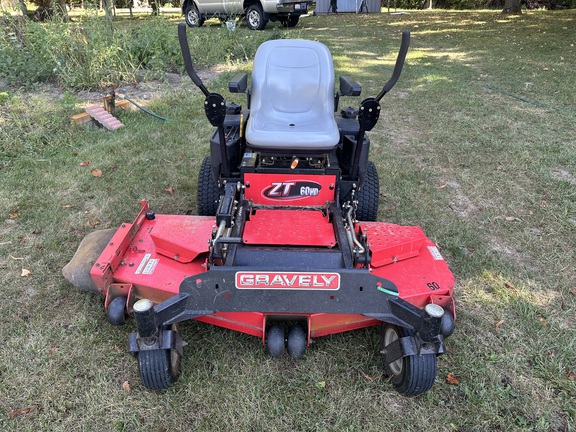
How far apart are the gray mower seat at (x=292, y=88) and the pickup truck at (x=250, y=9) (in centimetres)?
1055

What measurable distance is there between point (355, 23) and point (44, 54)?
12289 mm

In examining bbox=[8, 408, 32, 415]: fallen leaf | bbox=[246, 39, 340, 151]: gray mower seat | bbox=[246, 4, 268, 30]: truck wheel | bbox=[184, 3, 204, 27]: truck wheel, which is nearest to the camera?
bbox=[8, 408, 32, 415]: fallen leaf

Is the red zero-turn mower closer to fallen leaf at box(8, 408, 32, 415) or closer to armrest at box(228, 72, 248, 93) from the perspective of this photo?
armrest at box(228, 72, 248, 93)

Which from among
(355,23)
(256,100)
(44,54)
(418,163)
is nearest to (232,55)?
(44,54)

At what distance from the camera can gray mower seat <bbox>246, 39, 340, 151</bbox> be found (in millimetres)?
3045

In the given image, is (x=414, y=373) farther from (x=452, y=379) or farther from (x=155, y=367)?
(x=155, y=367)

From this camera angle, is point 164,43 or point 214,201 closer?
point 214,201

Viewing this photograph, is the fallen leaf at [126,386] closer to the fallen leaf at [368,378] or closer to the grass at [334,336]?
the grass at [334,336]

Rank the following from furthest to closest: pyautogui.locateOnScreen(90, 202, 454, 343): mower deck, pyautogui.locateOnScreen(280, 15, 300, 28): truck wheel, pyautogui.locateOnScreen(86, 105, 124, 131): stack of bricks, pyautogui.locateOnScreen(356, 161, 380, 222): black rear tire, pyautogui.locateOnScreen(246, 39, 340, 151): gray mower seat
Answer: pyautogui.locateOnScreen(280, 15, 300, 28): truck wheel → pyautogui.locateOnScreen(86, 105, 124, 131): stack of bricks → pyautogui.locateOnScreen(356, 161, 380, 222): black rear tire → pyautogui.locateOnScreen(246, 39, 340, 151): gray mower seat → pyautogui.locateOnScreen(90, 202, 454, 343): mower deck

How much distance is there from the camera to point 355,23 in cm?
1597

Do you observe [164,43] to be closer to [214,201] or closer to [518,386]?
[214,201]

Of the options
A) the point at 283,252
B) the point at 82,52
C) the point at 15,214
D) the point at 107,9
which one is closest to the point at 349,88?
the point at 283,252

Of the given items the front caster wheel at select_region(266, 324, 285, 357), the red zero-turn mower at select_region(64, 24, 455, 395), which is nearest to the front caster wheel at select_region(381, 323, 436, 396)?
the red zero-turn mower at select_region(64, 24, 455, 395)

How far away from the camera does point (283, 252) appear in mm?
2365
